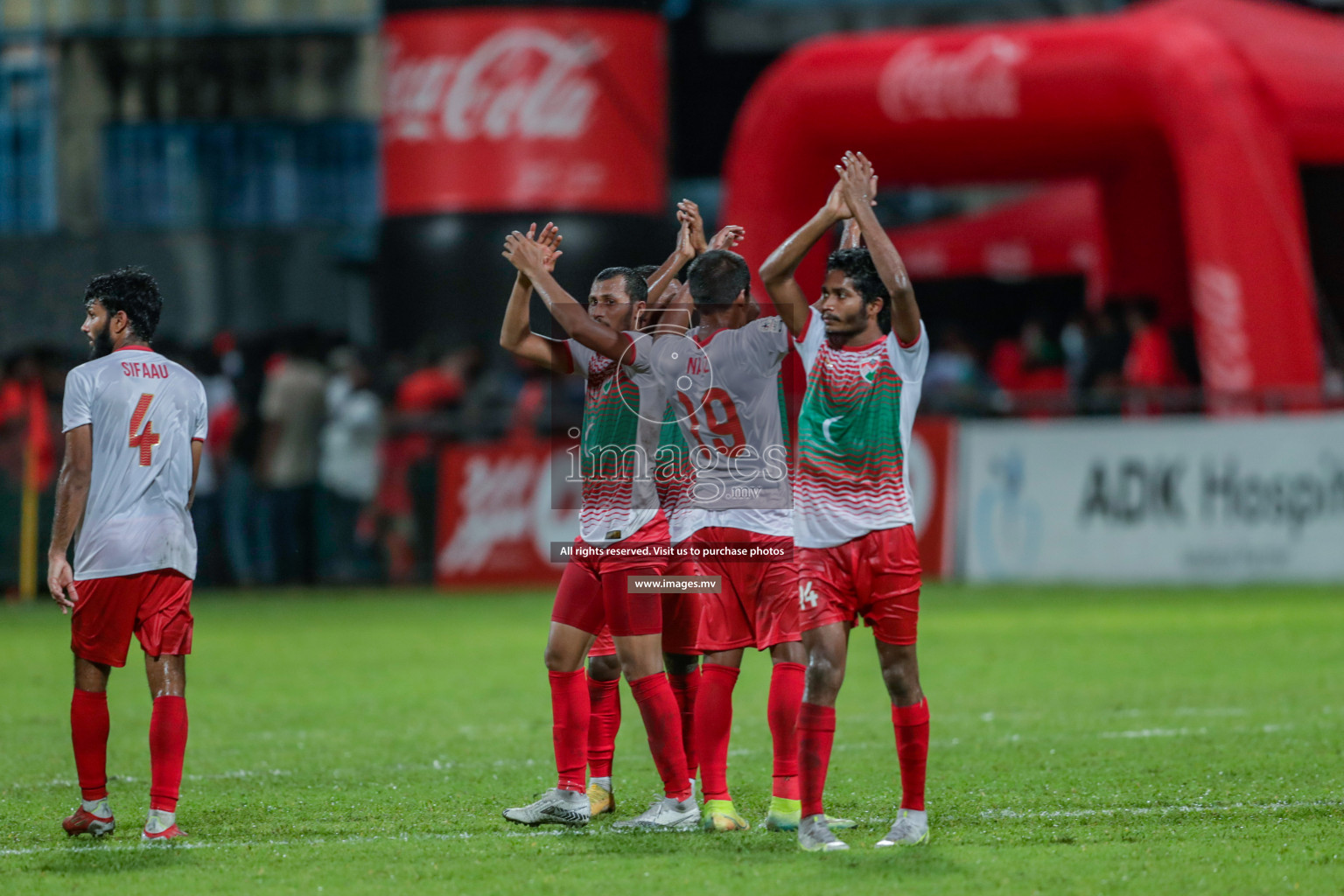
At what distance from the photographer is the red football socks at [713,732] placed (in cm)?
726

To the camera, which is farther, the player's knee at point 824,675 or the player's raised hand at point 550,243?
the player's raised hand at point 550,243

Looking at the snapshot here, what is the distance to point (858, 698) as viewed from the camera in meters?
11.5

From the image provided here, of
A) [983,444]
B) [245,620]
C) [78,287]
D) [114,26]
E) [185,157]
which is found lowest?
[245,620]

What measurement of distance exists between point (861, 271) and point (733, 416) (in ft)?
2.82

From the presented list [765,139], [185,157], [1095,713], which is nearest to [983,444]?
[765,139]

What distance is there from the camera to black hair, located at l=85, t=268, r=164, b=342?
Result: 7336mm

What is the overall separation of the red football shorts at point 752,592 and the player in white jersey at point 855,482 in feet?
1.60

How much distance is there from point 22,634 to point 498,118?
10.6 meters

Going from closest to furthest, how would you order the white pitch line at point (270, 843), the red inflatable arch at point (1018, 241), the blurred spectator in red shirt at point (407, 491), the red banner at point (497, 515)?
1. the white pitch line at point (270, 843)
2. the red banner at point (497, 515)
3. the blurred spectator in red shirt at point (407, 491)
4. the red inflatable arch at point (1018, 241)

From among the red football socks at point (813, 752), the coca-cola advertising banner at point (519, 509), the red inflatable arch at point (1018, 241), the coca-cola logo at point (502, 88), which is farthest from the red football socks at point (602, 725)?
the red inflatable arch at point (1018, 241)

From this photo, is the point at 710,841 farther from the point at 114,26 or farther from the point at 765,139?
the point at 114,26

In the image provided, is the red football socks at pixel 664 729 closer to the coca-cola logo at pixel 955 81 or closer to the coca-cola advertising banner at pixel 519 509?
the coca-cola advertising banner at pixel 519 509

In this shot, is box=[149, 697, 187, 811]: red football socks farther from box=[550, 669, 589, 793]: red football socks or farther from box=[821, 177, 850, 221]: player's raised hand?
box=[821, 177, 850, 221]: player's raised hand

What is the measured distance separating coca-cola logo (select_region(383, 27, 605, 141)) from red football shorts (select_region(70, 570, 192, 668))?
17.0 meters
